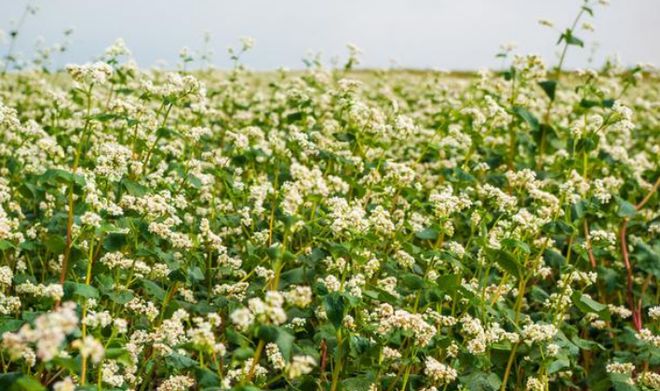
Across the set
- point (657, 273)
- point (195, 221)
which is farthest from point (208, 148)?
point (657, 273)

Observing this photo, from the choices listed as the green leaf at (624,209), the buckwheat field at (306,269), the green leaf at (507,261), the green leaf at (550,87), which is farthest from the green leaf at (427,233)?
the green leaf at (550,87)

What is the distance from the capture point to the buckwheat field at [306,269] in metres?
3.92

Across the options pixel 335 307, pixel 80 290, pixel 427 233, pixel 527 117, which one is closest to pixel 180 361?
pixel 80 290

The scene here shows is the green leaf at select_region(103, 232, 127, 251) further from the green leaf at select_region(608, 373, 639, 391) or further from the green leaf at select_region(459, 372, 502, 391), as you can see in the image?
the green leaf at select_region(608, 373, 639, 391)

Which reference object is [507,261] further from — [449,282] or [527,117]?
[527,117]

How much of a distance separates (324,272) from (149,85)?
197 cm

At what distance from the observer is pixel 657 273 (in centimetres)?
591

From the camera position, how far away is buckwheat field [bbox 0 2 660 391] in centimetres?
392

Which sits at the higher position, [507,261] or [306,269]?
[507,261]

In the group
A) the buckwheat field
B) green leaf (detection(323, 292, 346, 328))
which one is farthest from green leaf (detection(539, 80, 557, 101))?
green leaf (detection(323, 292, 346, 328))

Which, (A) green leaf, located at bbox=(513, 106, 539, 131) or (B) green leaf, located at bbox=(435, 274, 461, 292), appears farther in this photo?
(A) green leaf, located at bbox=(513, 106, 539, 131)

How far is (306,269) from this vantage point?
5250 mm

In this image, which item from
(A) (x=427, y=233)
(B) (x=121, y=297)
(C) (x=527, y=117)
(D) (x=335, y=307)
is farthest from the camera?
(C) (x=527, y=117)

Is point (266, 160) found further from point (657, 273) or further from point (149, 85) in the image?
point (657, 273)
